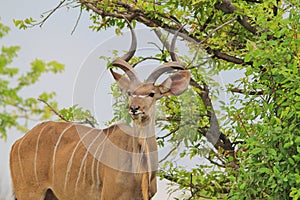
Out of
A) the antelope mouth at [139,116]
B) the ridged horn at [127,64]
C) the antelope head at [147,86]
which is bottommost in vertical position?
the antelope mouth at [139,116]

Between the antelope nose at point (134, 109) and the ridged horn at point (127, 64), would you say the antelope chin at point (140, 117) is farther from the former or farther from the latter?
the ridged horn at point (127, 64)

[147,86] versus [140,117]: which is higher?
[147,86]

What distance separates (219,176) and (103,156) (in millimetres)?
965

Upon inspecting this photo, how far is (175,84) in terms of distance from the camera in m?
4.21

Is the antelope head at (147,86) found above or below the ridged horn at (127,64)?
below

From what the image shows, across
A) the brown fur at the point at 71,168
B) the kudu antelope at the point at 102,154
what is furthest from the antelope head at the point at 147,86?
the brown fur at the point at 71,168

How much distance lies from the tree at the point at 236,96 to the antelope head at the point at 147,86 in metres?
0.36

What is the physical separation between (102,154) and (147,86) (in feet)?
1.98

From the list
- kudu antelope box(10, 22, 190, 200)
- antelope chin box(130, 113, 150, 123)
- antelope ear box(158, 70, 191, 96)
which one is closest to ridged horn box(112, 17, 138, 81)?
kudu antelope box(10, 22, 190, 200)

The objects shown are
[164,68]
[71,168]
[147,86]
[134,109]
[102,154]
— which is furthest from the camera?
[71,168]

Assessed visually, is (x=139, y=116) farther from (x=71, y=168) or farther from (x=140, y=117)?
(x=71, y=168)

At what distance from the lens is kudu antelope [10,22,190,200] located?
161 inches

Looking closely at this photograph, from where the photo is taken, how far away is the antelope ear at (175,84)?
4125 mm

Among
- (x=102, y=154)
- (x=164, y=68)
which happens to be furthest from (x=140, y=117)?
(x=102, y=154)
